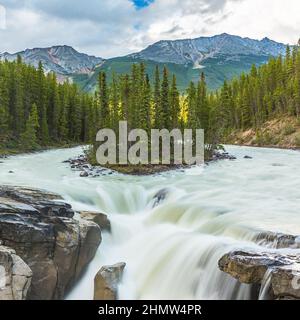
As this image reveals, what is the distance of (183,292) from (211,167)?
2597 centimetres

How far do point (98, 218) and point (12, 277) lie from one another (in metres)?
6.54

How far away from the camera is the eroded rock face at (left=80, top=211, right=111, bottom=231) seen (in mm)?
16966

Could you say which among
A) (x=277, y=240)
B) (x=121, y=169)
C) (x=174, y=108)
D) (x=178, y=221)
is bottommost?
(x=178, y=221)

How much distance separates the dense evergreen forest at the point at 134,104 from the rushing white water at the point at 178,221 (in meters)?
17.1

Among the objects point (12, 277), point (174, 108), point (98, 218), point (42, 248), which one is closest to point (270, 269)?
point (12, 277)

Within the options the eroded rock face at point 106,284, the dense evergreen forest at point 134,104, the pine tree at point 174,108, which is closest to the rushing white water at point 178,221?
the eroded rock face at point 106,284

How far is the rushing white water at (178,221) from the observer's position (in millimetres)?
13531

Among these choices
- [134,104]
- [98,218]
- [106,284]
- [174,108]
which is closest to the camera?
[106,284]

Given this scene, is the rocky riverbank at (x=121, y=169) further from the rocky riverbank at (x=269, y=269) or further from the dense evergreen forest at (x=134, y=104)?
the rocky riverbank at (x=269, y=269)

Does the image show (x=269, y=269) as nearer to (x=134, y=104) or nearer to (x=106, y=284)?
(x=106, y=284)

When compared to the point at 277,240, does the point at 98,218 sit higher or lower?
lower

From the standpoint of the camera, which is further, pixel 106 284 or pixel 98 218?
pixel 98 218

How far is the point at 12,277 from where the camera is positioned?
11070mm

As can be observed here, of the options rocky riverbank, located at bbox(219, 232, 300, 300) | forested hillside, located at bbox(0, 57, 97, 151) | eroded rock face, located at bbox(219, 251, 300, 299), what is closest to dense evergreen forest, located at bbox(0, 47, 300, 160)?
forested hillside, located at bbox(0, 57, 97, 151)
